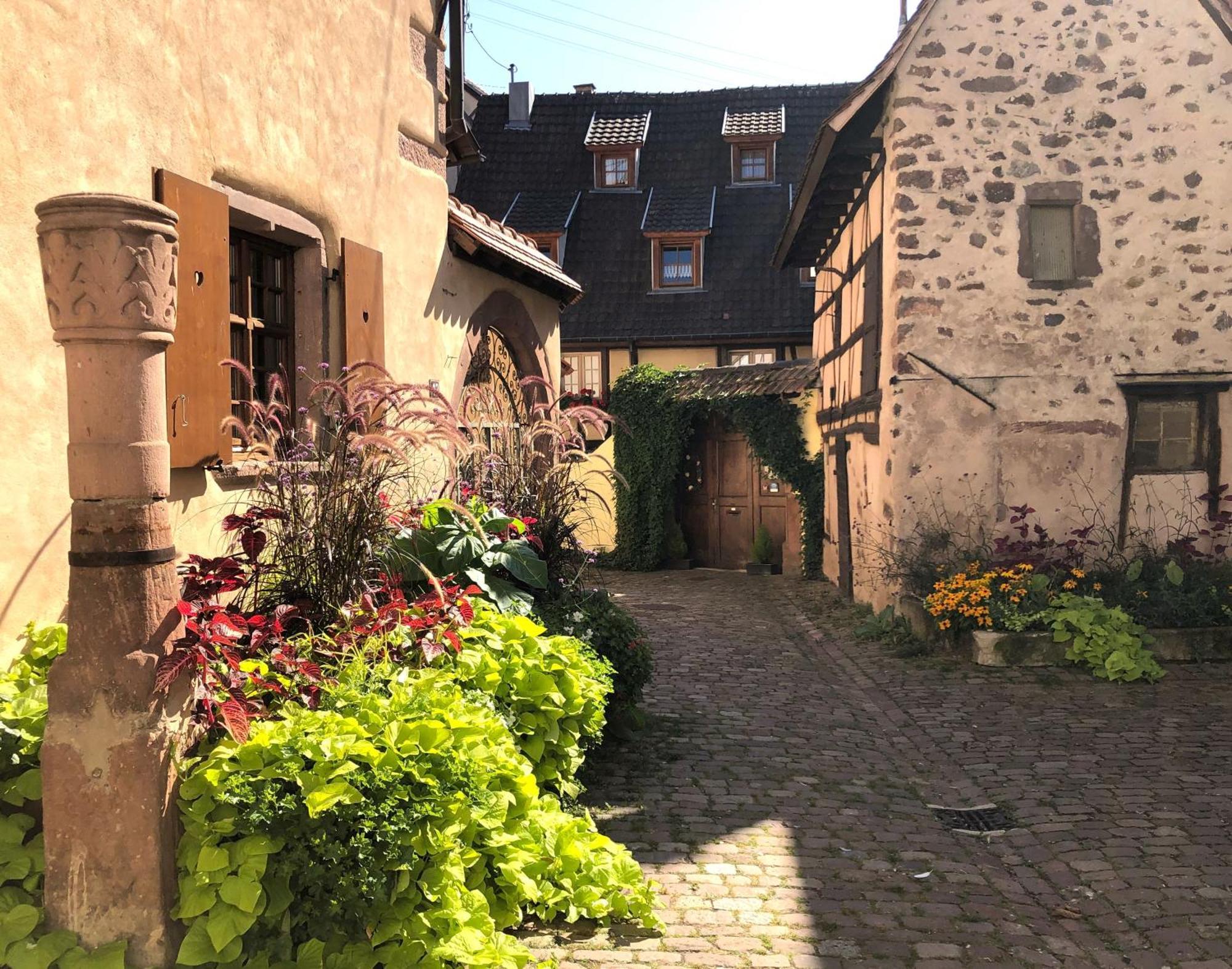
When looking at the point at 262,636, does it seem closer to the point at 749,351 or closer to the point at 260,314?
the point at 260,314

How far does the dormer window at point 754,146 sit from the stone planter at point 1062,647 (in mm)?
15175

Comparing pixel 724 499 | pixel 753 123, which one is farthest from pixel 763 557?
pixel 753 123

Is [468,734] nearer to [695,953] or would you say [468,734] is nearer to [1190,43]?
[695,953]

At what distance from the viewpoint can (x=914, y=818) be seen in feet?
17.8

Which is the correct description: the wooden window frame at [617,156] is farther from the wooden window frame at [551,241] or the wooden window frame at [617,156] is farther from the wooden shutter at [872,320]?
the wooden shutter at [872,320]

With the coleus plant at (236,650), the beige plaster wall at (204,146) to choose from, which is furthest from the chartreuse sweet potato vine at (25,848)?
the beige plaster wall at (204,146)

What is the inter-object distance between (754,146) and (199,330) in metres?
19.2

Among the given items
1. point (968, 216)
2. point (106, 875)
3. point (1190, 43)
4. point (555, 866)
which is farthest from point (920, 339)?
point (106, 875)

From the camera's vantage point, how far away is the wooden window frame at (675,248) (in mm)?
21188

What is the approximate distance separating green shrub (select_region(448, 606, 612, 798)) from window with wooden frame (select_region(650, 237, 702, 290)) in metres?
16.7

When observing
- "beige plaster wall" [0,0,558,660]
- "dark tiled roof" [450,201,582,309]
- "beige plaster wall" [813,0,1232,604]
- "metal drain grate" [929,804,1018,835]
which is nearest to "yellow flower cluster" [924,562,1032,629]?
"beige plaster wall" [813,0,1232,604]

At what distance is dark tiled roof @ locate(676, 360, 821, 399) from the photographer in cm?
1644

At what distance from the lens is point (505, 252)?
28.8 ft

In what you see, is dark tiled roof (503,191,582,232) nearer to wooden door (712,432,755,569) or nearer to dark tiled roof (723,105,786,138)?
dark tiled roof (723,105,786,138)
